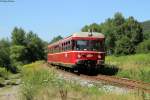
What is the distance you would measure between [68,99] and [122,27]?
326ft

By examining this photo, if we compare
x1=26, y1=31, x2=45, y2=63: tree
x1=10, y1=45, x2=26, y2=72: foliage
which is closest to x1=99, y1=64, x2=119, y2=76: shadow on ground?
x1=10, y1=45, x2=26, y2=72: foliage

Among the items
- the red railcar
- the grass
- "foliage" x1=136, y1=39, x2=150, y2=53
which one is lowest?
the grass

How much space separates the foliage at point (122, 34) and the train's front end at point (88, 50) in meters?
68.8

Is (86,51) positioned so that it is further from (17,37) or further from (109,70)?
(17,37)

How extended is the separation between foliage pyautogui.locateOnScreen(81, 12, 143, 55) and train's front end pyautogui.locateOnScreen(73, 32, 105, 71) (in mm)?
68789

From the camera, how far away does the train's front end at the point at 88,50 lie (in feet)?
101

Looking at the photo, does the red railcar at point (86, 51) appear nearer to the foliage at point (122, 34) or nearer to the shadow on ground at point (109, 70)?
the shadow on ground at point (109, 70)

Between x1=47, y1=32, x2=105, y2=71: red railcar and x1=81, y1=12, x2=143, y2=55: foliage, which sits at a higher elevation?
x1=81, y1=12, x2=143, y2=55: foliage

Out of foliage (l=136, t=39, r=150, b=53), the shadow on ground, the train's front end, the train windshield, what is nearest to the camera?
the train's front end

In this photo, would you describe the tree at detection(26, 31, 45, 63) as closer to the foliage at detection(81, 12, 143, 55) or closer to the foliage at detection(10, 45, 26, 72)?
the foliage at detection(10, 45, 26, 72)

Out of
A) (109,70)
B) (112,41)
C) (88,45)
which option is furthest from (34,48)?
(88,45)

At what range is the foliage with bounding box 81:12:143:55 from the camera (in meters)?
103

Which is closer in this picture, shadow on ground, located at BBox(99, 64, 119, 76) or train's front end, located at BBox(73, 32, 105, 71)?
train's front end, located at BBox(73, 32, 105, 71)

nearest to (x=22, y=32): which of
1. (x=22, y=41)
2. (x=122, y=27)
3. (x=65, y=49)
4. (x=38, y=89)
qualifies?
(x=22, y=41)
